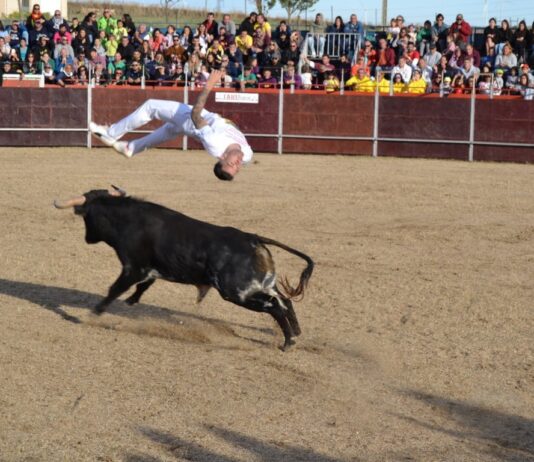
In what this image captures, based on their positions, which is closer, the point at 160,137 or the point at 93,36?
the point at 160,137

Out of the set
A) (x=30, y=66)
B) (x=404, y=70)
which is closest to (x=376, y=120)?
(x=404, y=70)

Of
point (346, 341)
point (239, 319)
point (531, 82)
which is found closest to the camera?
point (346, 341)

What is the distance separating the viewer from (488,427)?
594cm

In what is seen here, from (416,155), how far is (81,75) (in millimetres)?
7249

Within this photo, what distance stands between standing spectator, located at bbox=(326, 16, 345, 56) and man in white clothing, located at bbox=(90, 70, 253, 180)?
1712 centimetres

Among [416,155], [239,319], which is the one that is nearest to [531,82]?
[416,155]

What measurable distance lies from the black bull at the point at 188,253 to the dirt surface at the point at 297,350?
39cm

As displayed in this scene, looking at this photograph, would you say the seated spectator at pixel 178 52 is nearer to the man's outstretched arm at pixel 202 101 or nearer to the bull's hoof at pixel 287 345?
the man's outstretched arm at pixel 202 101

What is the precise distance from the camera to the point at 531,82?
67.0ft

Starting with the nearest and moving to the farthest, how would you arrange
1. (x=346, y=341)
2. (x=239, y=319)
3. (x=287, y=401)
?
(x=287, y=401), (x=346, y=341), (x=239, y=319)

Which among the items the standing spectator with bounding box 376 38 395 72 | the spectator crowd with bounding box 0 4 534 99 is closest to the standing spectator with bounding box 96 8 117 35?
the spectator crowd with bounding box 0 4 534 99

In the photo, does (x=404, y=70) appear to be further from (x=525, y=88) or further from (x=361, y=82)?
(x=525, y=88)

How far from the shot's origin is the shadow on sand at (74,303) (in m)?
8.30

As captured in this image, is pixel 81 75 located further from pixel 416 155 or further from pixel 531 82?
pixel 531 82
